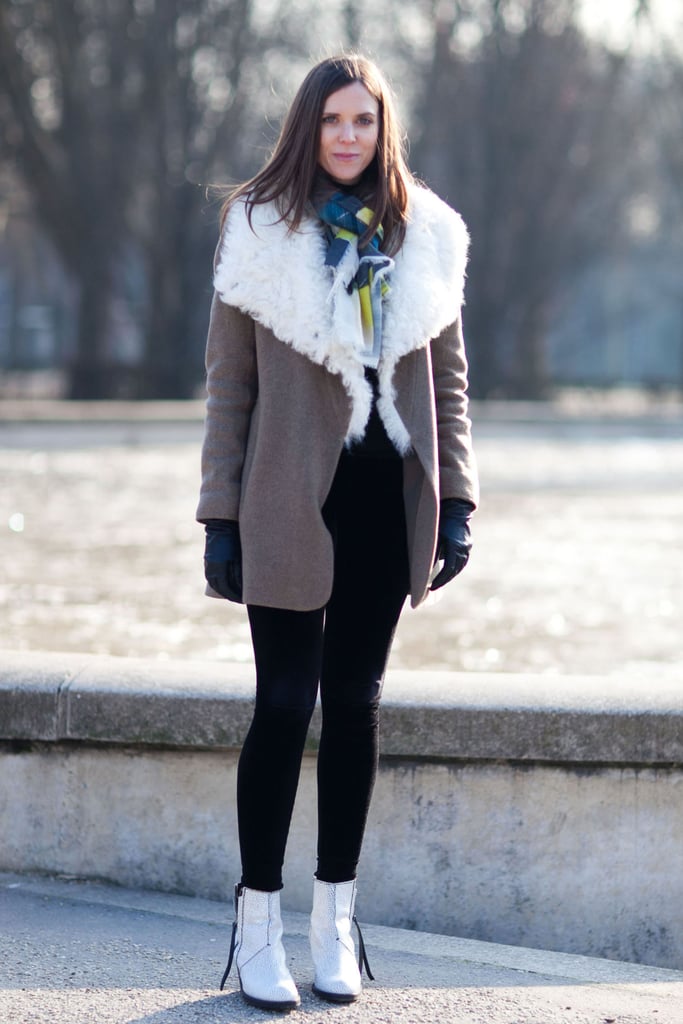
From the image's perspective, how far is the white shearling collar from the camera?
287 centimetres

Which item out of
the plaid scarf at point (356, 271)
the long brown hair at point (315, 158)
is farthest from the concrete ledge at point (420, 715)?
the long brown hair at point (315, 158)

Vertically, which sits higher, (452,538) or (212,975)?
(452,538)

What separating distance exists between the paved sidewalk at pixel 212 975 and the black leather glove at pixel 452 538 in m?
0.82

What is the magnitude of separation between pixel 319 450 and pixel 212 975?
43.4 inches

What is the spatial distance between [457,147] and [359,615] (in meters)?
23.6

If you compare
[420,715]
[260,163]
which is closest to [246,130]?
[260,163]

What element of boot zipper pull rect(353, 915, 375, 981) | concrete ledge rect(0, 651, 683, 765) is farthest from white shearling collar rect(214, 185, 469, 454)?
boot zipper pull rect(353, 915, 375, 981)

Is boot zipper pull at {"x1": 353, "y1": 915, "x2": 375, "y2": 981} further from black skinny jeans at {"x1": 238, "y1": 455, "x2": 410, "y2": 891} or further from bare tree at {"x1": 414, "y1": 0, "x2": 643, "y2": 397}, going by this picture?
bare tree at {"x1": 414, "y1": 0, "x2": 643, "y2": 397}

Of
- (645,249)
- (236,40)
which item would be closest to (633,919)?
(236,40)

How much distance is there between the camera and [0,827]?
3646mm

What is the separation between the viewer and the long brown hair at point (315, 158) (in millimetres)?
2900

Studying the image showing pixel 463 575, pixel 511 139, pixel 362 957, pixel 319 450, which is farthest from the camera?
pixel 511 139

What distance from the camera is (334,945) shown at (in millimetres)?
2969

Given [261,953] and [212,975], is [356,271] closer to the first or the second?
[261,953]
